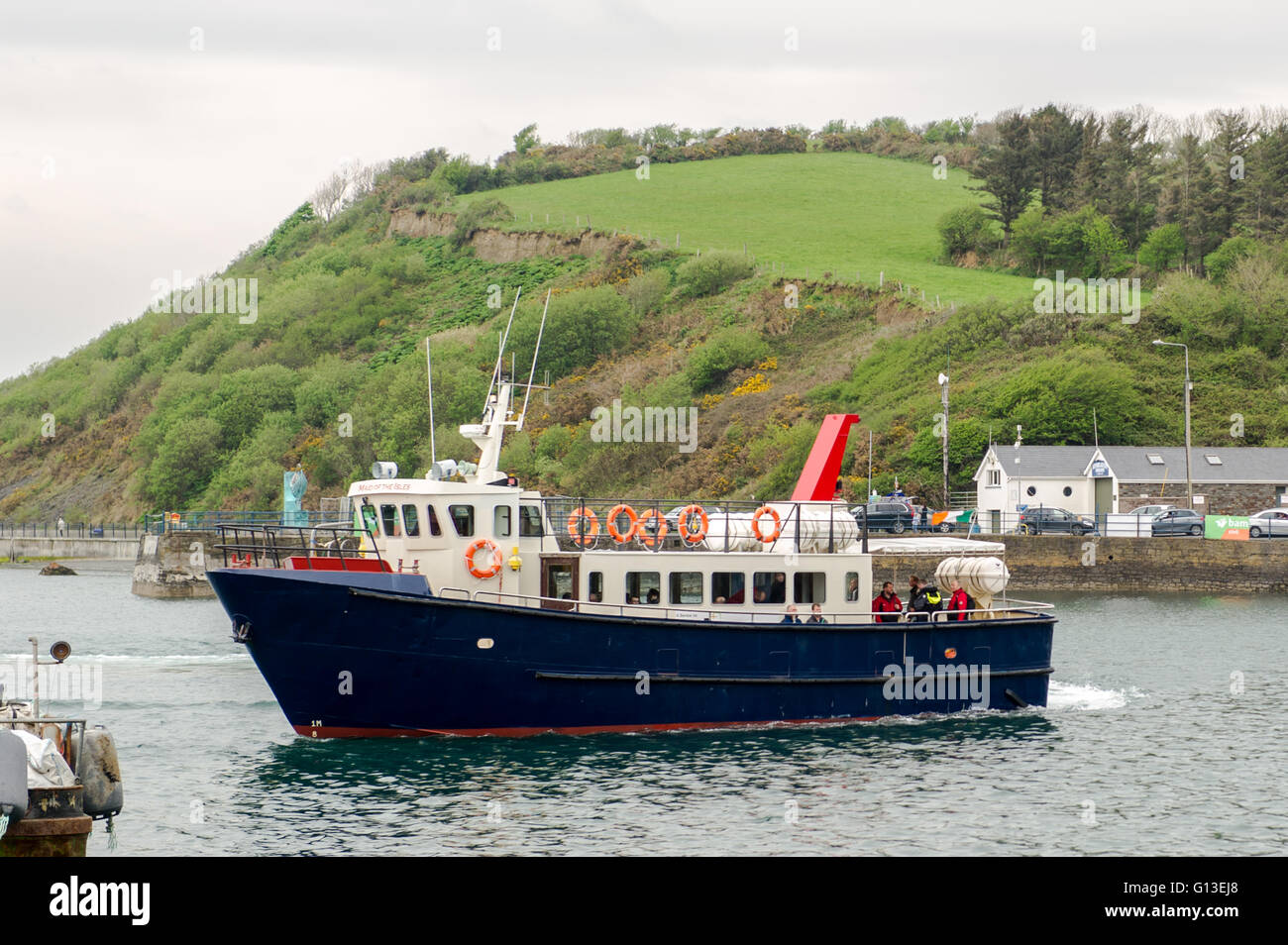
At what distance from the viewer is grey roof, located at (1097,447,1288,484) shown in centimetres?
6519

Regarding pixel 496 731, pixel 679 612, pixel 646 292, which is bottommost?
pixel 496 731

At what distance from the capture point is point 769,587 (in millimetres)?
25438

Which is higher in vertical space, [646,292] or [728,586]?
[646,292]

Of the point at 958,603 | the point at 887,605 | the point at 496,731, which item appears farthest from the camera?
the point at 958,603

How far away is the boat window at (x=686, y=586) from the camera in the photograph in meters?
24.9

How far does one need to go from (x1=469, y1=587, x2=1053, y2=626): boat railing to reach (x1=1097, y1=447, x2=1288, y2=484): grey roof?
42020mm

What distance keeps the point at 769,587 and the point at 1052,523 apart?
38.0m

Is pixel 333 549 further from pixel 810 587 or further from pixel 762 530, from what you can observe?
pixel 810 587

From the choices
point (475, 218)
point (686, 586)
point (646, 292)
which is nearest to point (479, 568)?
point (686, 586)

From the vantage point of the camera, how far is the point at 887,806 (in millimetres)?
20766

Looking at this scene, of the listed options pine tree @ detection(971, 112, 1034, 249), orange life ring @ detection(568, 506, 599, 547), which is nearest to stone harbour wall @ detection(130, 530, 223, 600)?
orange life ring @ detection(568, 506, 599, 547)

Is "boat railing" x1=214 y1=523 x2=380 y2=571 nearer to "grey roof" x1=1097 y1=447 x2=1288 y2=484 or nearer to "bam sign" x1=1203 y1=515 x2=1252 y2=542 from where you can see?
"bam sign" x1=1203 y1=515 x2=1252 y2=542
